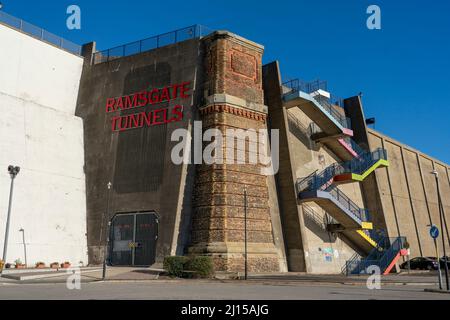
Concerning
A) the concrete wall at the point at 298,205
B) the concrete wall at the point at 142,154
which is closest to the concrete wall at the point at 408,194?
the concrete wall at the point at 298,205

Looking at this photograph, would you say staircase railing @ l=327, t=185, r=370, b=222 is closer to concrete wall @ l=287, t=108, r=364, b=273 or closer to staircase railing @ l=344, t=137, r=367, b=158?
concrete wall @ l=287, t=108, r=364, b=273

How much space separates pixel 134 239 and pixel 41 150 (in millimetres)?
10401

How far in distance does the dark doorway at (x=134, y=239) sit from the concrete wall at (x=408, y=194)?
73.5 feet

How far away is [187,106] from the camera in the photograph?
31969 mm

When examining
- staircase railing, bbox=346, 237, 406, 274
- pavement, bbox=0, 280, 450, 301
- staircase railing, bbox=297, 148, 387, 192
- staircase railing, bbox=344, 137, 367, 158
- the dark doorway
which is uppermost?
staircase railing, bbox=344, 137, 367, 158

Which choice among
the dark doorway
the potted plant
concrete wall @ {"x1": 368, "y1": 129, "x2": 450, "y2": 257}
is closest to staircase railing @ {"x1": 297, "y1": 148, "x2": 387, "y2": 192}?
concrete wall @ {"x1": 368, "y1": 129, "x2": 450, "y2": 257}

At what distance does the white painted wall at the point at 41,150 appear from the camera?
31.5 meters

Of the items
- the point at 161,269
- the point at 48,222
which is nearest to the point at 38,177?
the point at 48,222

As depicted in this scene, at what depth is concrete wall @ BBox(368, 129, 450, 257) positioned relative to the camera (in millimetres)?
46281

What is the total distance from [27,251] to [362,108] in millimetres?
32627

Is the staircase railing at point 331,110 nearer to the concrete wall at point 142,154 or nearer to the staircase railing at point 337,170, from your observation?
the staircase railing at point 337,170

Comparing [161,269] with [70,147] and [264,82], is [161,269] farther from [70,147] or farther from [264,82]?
[264,82]

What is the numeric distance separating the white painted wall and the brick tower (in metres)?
11.1
